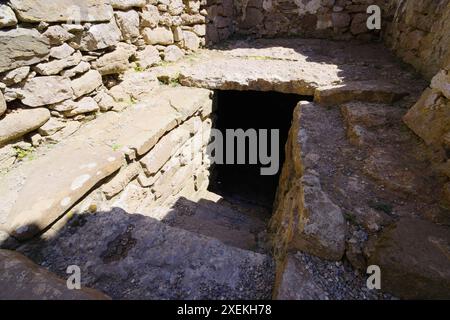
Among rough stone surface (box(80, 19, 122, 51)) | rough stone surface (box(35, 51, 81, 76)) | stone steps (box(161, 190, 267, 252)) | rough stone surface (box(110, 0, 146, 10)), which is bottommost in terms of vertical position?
stone steps (box(161, 190, 267, 252))

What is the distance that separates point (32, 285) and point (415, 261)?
1778 mm

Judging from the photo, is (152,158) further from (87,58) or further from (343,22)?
(343,22)

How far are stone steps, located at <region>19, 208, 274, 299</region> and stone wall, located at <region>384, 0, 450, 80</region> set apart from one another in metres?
2.15

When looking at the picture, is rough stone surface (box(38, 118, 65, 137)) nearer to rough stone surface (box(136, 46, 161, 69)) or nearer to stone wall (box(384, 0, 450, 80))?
rough stone surface (box(136, 46, 161, 69))

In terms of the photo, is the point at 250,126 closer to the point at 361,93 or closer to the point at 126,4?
the point at 361,93

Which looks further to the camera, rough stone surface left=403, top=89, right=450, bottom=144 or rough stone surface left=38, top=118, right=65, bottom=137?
rough stone surface left=38, top=118, right=65, bottom=137

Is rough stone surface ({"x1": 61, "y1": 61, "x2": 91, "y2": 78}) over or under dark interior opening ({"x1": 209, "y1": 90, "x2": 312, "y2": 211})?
over

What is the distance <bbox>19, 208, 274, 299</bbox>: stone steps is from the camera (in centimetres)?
141

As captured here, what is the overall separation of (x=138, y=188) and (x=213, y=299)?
143cm

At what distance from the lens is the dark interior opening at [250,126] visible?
4.28 meters

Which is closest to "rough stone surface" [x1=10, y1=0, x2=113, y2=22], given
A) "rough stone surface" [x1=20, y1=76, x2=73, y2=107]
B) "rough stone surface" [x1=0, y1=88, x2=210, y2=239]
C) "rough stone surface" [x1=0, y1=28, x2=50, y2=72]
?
"rough stone surface" [x1=0, y1=28, x2=50, y2=72]

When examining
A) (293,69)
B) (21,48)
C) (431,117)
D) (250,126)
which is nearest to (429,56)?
(431,117)
